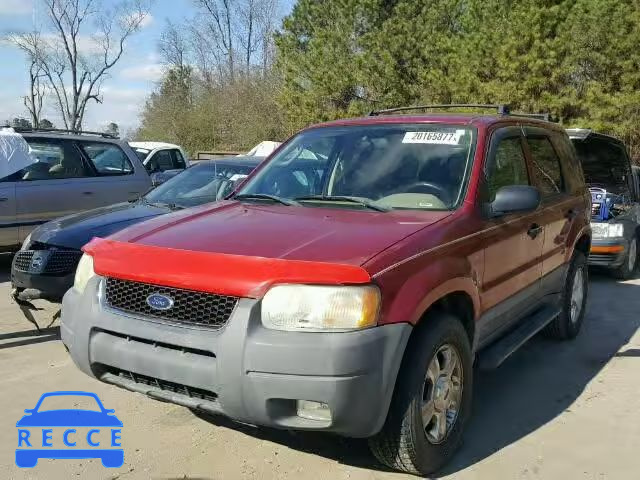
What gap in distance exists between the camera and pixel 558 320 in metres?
5.38

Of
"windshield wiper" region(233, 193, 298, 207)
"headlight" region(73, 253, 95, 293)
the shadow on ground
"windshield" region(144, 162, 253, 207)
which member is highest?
"windshield wiper" region(233, 193, 298, 207)

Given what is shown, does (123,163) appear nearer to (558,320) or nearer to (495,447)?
(558,320)

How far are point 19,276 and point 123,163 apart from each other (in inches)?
137

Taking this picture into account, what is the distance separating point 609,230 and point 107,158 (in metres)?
6.52

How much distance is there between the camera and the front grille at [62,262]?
544cm

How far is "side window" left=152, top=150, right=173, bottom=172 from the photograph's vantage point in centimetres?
1471

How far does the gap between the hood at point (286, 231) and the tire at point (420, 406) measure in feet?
1.65

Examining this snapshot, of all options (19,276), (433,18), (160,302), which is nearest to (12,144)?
(19,276)

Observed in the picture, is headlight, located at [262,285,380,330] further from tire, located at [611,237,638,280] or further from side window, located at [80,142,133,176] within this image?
side window, located at [80,142,133,176]

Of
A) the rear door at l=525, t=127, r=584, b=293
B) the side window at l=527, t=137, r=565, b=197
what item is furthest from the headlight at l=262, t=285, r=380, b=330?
the side window at l=527, t=137, r=565, b=197

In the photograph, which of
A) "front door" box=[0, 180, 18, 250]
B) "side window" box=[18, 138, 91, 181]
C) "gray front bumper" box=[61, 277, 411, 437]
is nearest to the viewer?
"gray front bumper" box=[61, 277, 411, 437]

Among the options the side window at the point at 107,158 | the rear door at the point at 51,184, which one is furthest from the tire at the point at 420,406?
the side window at the point at 107,158

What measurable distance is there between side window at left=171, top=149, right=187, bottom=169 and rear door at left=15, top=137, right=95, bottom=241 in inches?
270

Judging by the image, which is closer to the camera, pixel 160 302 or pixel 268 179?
pixel 160 302
